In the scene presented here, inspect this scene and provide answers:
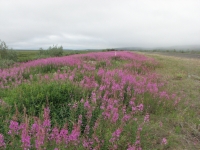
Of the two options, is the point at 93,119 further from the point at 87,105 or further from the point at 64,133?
the point at 64,133

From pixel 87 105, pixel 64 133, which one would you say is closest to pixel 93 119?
pixel 87 105

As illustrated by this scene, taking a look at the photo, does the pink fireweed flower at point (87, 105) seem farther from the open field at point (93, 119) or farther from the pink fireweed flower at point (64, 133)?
the pink fireweed flower at point (64, 133)

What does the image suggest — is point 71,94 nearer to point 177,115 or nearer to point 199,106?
point 177,115

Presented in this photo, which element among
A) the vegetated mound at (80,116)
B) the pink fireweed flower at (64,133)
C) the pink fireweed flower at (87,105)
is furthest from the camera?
the pink fireweed flower at (87,105)

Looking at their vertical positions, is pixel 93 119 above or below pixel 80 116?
below

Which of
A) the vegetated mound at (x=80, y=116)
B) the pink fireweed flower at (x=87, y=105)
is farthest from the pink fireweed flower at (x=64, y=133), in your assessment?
the pink fireweed flower at (x=87, y=105)

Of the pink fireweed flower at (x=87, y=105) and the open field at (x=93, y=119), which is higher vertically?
the pink fireweed flower at (x=87, y=105)

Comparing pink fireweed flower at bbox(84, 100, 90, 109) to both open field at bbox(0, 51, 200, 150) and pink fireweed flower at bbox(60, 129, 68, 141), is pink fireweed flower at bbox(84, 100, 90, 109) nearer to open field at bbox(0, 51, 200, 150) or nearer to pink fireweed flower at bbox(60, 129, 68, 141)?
open field at bbox(0, 51, 200, 150)

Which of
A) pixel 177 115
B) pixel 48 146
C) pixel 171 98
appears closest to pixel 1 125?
pixel 48 146

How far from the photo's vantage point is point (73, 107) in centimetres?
380

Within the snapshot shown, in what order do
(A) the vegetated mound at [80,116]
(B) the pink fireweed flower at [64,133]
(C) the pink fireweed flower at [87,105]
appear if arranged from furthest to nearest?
(C) the pink fireweed flower at [87,105] → (A) the vegetated mound at [80,116] → (B) the pink fireweed flower at [64,133]

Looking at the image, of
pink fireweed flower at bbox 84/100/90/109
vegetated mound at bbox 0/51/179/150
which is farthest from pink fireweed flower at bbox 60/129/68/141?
pink fireweed flower at bbox 84/100/90/109

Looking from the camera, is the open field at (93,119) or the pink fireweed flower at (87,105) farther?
the pink fireweed flower at (87,105)

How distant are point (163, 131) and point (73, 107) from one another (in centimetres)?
207
